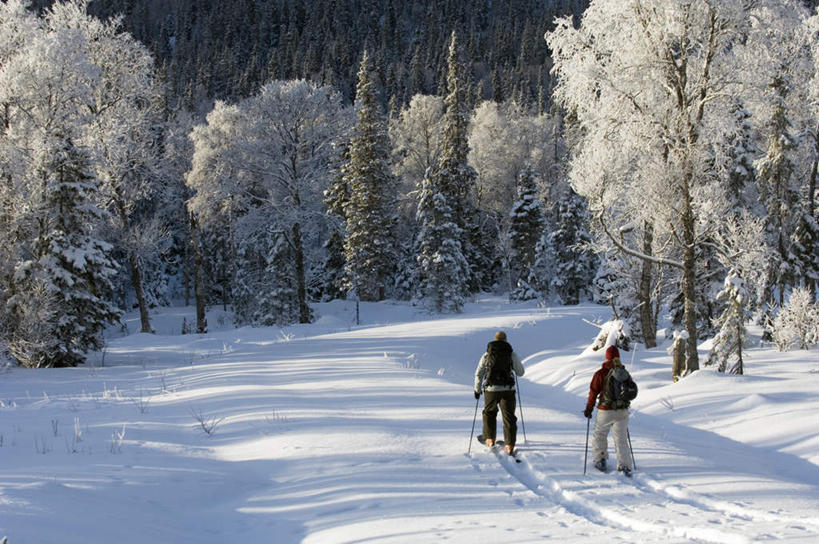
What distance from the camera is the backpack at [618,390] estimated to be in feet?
24.2

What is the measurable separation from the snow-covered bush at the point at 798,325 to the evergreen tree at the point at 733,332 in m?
5.00

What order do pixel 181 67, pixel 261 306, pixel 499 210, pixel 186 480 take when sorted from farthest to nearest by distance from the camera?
pixel 181 67 → pixel 499 210 → pixel 261 306 → pixel 186 480

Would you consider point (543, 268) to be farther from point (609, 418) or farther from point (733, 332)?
point (609, 418)

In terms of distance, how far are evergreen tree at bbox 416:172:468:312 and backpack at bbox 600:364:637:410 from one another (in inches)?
1103

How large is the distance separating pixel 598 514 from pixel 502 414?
2.44 meters

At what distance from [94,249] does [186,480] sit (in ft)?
46.4

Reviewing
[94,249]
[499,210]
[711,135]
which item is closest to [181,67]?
A: [499,210]

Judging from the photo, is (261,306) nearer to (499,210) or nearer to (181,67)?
(499,210)

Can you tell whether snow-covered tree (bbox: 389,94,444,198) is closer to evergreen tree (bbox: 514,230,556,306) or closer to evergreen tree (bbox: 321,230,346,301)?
evergreen tree (bbox: 321,230,346,301)

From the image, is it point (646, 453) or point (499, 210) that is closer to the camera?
point (646, 453)

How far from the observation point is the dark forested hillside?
103750 mm

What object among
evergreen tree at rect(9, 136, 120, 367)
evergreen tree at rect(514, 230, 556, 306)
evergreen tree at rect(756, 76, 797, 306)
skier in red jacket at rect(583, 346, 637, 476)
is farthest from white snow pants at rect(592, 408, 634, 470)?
evergreen tree at rect(514, 230, 556, 306)

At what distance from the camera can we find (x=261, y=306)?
35.1 meters

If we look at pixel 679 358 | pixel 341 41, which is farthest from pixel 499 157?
pixel 341 41
